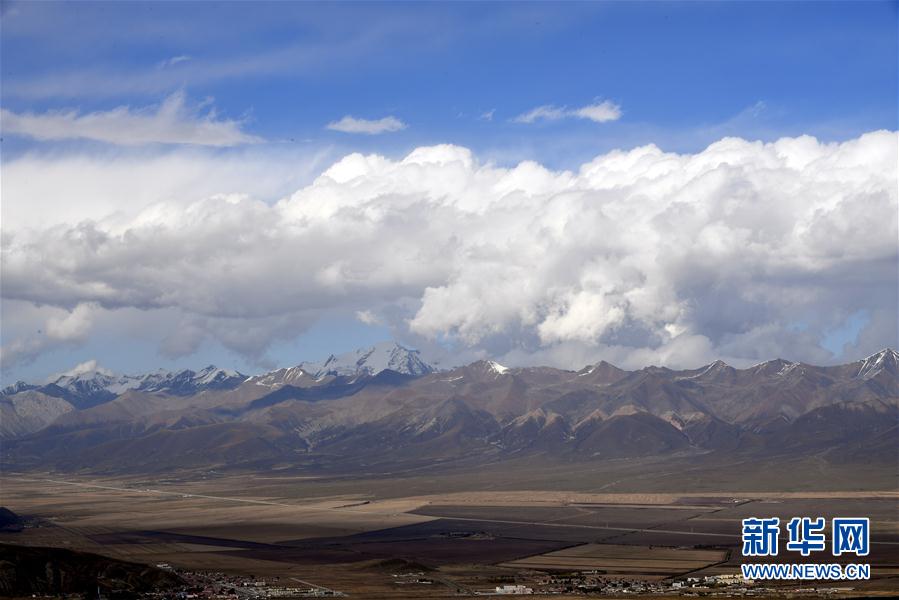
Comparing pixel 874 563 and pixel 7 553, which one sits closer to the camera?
pixel 7 553

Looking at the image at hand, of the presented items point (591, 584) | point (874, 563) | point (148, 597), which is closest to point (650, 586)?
point (591, 584)

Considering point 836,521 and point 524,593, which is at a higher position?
point 836,521

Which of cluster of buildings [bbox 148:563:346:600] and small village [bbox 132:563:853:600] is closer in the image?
small village [bbox 132:563:853:600]

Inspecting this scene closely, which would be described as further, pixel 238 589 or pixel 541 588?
pixel 238 589

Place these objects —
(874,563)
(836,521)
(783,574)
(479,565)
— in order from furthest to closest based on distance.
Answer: (479,565)
(874,563)
(783,574)
(836,521)

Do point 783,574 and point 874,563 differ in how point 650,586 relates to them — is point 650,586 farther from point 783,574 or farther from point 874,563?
point 874,563

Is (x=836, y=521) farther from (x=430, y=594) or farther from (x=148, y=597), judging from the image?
(x=148, y=597)

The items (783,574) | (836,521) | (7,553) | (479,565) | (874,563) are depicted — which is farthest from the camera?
(479,565)

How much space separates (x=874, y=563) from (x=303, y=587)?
89605 millimetres

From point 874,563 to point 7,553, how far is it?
427ft

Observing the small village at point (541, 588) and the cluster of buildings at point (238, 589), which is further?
the cluster of buildings at point (238, 589)

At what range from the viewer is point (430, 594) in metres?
158

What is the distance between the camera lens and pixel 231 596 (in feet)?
510

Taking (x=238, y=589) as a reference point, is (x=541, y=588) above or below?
above
